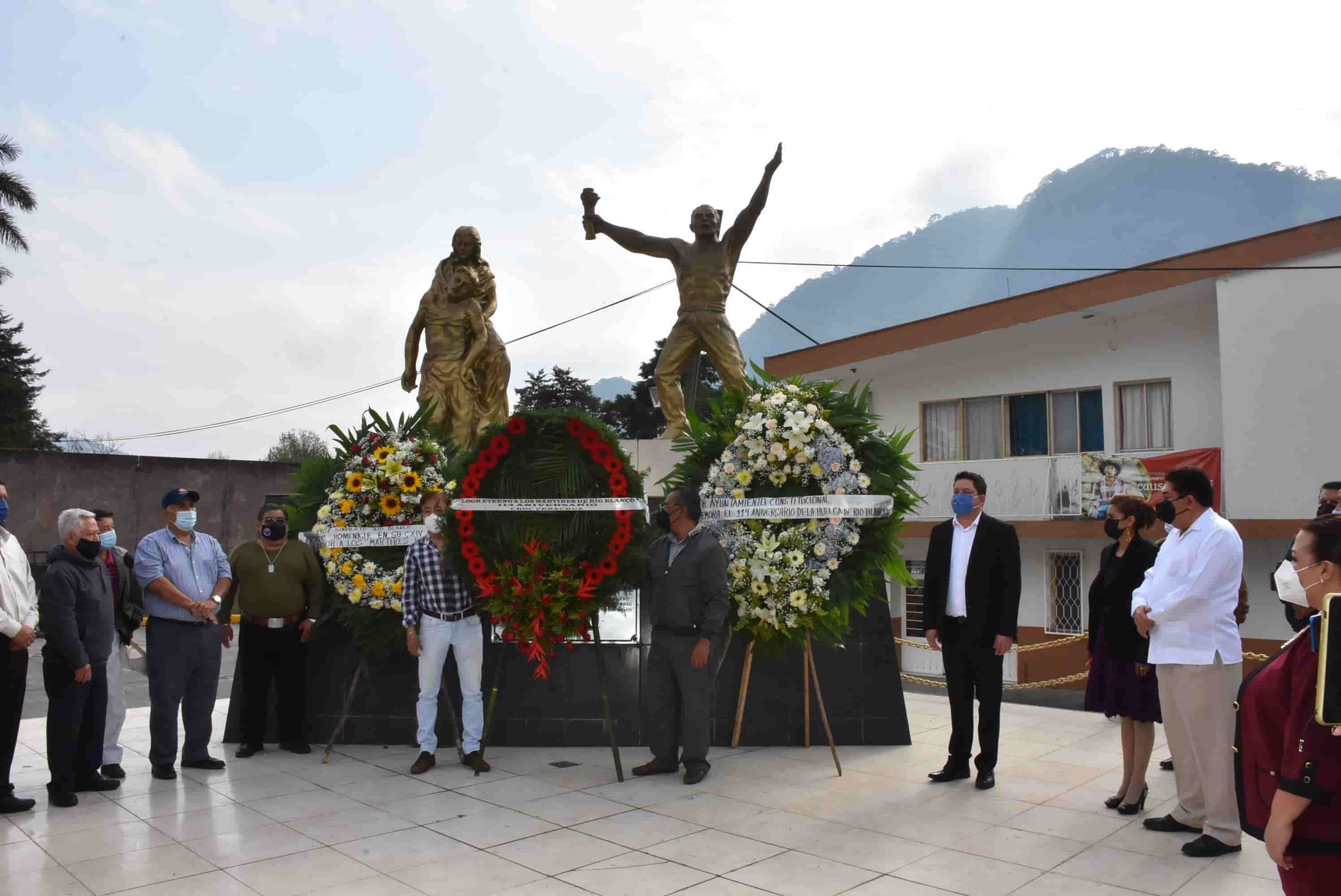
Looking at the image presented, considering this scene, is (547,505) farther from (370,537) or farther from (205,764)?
(205,764)

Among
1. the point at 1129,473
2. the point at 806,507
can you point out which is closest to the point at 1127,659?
the point at 806,507

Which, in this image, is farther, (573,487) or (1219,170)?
(1219,170)

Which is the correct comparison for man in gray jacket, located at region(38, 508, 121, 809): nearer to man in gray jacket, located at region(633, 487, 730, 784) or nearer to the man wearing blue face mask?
the man wearing blue face mask

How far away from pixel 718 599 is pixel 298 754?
3290mm

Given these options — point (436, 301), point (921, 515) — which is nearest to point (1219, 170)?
point (921, 515)

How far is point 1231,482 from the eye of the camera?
16.1 m

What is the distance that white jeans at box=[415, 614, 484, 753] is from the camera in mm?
6637

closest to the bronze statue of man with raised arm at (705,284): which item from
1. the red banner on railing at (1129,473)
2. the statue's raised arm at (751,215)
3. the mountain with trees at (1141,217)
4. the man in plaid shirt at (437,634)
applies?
Result: the statue's raised arm at (751,215)

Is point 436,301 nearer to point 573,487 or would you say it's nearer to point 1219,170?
point 573,487

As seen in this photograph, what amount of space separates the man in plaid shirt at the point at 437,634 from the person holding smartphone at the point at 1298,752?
4.80m

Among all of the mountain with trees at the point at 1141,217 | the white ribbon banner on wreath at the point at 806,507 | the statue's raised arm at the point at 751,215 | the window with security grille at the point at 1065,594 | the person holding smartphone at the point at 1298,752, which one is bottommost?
the window with security grille at the point at 1065,594

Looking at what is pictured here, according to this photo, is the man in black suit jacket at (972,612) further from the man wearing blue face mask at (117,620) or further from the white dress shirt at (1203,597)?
the man wearing blue face mask at (117,620)

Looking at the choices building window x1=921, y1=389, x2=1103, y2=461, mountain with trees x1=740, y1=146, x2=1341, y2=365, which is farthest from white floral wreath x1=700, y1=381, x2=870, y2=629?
mountain with trees x1=740, y1=146, x2=1341, y2=365

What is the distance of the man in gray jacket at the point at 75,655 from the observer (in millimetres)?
5789
